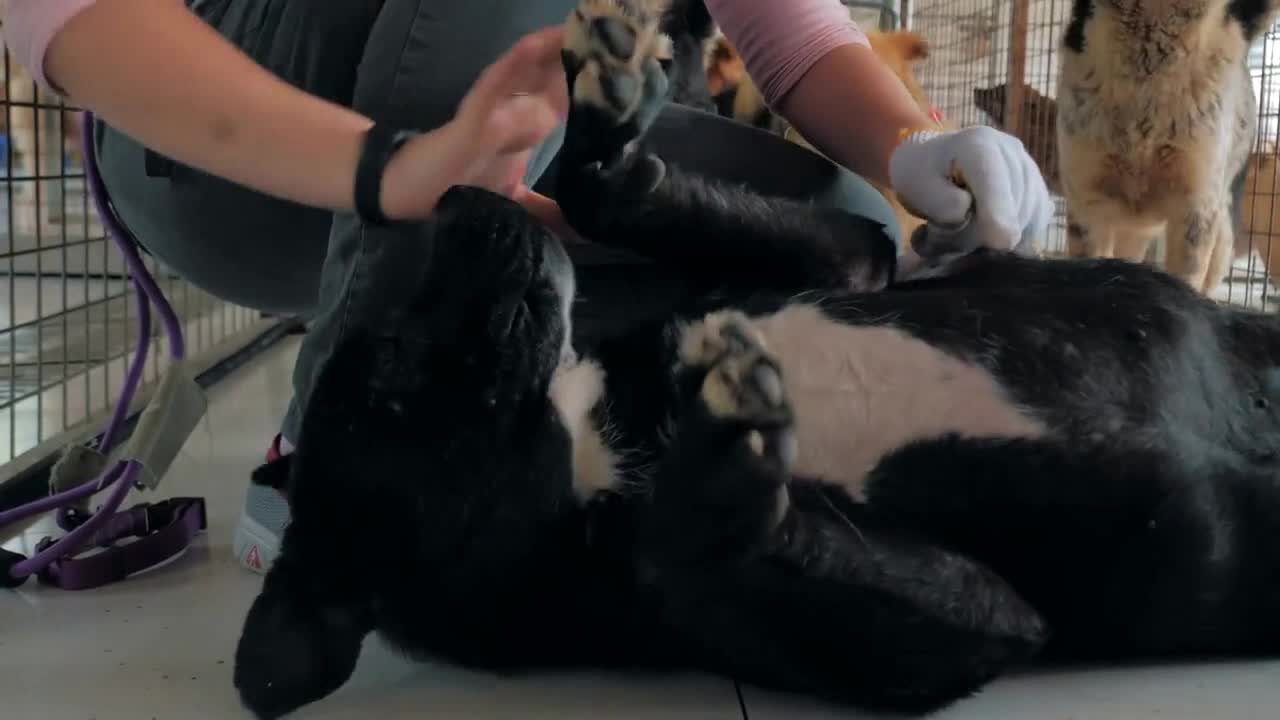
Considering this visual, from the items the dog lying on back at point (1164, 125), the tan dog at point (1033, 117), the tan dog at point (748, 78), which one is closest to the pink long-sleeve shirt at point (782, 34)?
the tan dog at point (748, 78)

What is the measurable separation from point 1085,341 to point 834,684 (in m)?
0.29

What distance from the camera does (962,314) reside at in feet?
2.61

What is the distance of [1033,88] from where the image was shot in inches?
120

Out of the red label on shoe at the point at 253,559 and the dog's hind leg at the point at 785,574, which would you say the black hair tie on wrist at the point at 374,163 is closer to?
the dog's hind leg at the point at 785,574

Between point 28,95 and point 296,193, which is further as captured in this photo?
point 28,95

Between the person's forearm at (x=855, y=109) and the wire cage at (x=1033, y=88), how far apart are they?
1489mm

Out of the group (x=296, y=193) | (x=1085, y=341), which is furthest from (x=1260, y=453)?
(x=296, y=193)

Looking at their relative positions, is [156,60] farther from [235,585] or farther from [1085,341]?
[1085,341]

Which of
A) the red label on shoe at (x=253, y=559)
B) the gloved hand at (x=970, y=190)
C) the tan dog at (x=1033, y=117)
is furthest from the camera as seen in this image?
the tan dog at (x=1033, y=117)

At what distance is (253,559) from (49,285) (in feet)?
3.51

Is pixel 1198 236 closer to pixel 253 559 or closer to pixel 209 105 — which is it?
pixel 253 559

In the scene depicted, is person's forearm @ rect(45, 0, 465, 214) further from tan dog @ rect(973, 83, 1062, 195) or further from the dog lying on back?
tan dog @ rect(973, 83, 1062, 195)

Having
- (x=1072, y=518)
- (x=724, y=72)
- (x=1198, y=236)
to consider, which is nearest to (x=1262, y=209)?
(x=1198, y=236)

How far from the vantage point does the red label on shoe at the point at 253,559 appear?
1.04 meters
